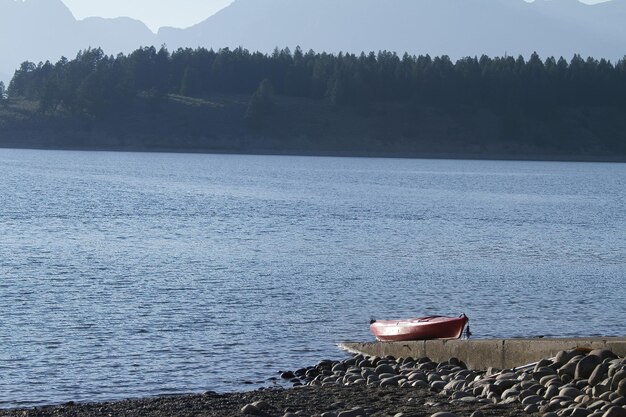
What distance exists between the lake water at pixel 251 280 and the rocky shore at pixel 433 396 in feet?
6.00

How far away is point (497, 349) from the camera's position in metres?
21.2

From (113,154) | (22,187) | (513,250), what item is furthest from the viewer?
(113,154)

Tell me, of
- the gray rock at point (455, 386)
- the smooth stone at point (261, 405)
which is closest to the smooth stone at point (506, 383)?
the gray rock at point (455, 386)

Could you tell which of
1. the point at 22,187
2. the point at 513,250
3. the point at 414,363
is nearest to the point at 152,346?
the point at 414,363

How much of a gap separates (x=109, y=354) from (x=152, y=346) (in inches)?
48.6

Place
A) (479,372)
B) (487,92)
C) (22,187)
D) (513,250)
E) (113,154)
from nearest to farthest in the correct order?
Answer: (479,372) < (513,250) < (22,187) < (113,154) < (487,92)

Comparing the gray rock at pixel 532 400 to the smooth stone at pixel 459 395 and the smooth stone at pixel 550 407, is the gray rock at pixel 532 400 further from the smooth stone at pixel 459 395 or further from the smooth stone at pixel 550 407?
the smooth stone at pixel 459 395

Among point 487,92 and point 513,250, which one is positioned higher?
point 487,92

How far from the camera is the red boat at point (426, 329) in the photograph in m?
24.5

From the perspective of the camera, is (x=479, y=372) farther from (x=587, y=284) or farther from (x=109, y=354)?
(x=587, y=284)

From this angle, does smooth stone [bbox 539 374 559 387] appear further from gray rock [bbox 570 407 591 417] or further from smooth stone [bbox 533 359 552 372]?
gray rock [bbox 570 407 591 417]

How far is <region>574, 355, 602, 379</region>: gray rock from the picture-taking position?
714 inches

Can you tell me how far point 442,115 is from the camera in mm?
186500

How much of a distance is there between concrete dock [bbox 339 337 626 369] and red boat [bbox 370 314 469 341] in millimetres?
1134
